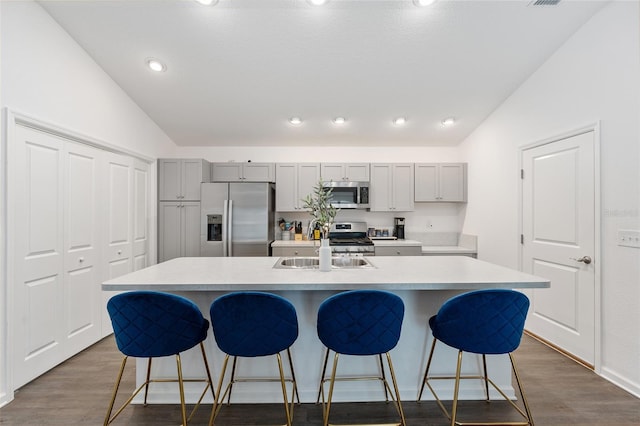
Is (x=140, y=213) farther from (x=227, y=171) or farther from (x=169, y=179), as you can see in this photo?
(x=227, y=171)

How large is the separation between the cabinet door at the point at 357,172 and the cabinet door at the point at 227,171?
1.60 m

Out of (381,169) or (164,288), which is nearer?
(164,288)

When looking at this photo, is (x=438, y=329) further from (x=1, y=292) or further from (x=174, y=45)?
(x=174, y=45)

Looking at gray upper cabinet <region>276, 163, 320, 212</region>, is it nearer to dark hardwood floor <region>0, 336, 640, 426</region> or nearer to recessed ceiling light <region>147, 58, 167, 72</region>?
recessed ceiling light <region>147, 58, 167, 72</region>

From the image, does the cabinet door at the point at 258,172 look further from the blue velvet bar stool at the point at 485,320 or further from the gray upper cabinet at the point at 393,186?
the blue velvet bar stool at the point at 485,320

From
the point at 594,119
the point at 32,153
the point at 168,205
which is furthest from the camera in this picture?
the point at 168,205

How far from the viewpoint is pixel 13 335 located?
2.18 meters

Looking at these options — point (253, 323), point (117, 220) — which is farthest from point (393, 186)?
point (117, 220)

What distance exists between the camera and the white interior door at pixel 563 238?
259 centimetres

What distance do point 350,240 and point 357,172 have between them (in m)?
1.01

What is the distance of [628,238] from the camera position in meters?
2.26

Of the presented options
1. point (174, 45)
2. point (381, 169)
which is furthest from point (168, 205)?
point (381, 169)

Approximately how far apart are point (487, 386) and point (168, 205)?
3.99 meters

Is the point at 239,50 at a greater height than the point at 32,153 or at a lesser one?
greater
